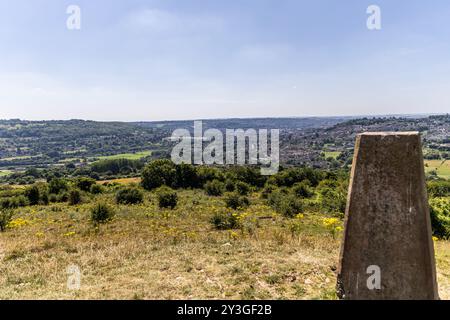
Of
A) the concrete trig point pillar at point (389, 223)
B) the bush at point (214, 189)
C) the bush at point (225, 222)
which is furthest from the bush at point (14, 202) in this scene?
the concrete trig point pillar at point (389, 223)

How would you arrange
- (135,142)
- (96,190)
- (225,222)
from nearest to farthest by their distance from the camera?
(225,222), (96,190), (135,142)

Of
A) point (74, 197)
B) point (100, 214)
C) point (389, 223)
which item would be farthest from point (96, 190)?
point (389, 223)

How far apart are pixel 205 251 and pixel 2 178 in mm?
84022

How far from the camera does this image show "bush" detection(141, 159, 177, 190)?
36.9m

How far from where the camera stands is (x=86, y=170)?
76.7 m

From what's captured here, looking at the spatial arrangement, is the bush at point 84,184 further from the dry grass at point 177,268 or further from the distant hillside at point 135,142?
the distant hillside at point 135,142

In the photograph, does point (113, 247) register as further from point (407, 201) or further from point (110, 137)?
point (110, 137)

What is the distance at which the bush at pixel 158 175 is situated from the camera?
121 feet

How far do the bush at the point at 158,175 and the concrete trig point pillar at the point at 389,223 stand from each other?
34.2m

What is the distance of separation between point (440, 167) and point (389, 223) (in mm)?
84047

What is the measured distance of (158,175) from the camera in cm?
3759

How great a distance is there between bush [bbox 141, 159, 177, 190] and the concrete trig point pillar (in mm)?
34222

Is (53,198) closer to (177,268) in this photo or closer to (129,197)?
(129,197)
